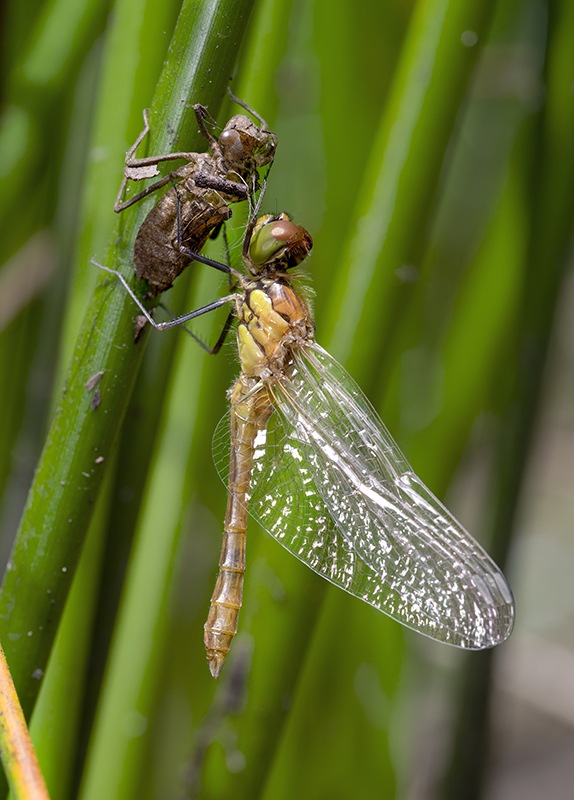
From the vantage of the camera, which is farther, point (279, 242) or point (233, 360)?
point (233, 360)

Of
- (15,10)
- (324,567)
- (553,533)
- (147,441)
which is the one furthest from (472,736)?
(553,533)

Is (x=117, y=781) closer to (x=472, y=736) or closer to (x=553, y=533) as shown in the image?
(x=472, y=736)

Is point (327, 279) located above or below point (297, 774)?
above

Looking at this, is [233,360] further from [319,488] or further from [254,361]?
[319,488]

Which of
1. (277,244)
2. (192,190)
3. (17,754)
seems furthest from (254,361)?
(17,754)

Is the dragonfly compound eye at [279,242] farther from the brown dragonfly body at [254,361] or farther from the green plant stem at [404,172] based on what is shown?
the green plant stem at [404,172]

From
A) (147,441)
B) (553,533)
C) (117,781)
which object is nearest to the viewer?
(117,781)
